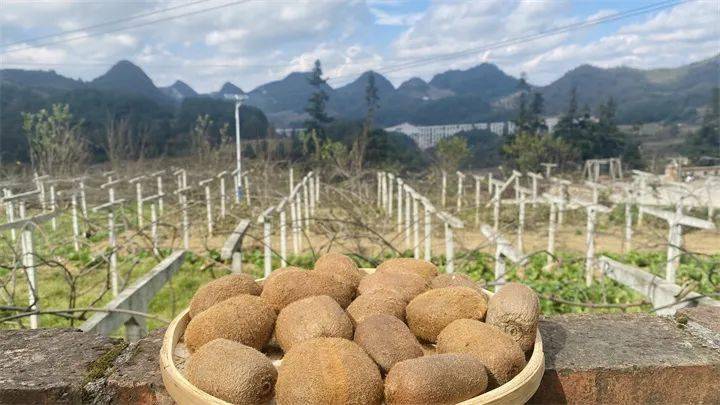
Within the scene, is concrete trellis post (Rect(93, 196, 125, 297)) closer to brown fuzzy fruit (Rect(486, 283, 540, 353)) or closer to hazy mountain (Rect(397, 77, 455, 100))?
brown fuzzy fruit (Rect(486, 283, 540, 353))

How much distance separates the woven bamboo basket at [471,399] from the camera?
1.20 metres

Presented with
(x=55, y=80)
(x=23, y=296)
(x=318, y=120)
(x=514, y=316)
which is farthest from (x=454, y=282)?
(x=55, y=80)

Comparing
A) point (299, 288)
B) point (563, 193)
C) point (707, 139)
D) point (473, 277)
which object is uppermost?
point (299, 288)

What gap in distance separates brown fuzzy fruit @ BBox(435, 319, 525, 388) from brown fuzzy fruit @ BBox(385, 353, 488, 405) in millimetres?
66

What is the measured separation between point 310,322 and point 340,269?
0.42 meters

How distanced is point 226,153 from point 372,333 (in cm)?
1971

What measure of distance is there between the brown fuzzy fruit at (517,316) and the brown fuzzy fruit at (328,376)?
1.30 feet

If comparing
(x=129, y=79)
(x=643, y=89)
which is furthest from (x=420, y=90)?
(x=129, y=79)

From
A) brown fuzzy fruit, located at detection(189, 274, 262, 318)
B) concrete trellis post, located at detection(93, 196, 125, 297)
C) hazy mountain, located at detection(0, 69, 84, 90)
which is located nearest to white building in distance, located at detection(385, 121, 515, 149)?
hazy mountain, located at detection(0, 69, 84, 90)

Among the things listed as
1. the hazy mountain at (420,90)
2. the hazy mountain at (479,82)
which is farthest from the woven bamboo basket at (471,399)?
the hazy mountain at (479,82)

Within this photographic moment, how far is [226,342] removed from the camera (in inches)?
53.2

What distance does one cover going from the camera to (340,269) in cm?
182

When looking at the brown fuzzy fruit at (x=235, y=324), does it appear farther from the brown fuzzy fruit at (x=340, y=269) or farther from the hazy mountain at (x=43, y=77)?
the hazy mountain at (x=43, y=77)

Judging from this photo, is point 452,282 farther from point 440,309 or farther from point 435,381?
point 435,381
